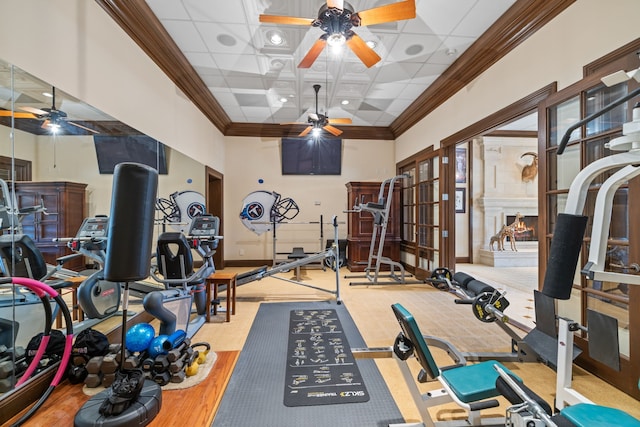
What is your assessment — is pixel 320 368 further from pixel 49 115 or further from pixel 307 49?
pixel 307 49

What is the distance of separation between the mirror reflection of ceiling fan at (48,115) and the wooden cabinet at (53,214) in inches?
16.6

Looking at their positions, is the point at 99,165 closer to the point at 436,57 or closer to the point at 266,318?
the point at 266,318

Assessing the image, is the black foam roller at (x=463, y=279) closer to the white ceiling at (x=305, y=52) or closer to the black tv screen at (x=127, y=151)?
the white ceiling at (x=305, y=52)

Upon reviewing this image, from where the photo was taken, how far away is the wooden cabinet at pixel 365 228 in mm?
6184

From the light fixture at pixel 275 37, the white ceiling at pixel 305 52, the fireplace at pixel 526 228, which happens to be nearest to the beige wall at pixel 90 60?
the white ceiling at pixel 305 52

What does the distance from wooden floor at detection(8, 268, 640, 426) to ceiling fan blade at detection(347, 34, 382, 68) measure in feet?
9.45

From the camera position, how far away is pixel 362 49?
281 cm

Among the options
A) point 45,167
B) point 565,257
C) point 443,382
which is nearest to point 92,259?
point 45,167

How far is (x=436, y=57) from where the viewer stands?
3.82 metres

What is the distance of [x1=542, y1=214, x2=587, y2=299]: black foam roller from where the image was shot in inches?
53.5

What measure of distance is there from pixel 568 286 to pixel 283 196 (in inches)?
233

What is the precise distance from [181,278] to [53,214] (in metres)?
1.31

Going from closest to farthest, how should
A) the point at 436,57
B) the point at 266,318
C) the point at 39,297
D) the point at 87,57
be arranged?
the point at 39,297, the point at 87,57, the point at 266,318, the point at 436,57

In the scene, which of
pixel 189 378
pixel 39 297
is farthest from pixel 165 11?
pixel 189 378
